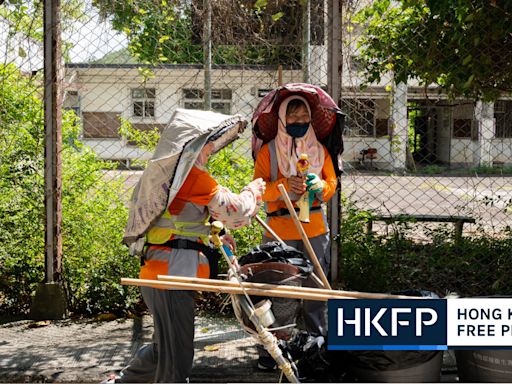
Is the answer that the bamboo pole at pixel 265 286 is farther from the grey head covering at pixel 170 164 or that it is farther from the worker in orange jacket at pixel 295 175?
the worker in orange jacket at pixel 295 175

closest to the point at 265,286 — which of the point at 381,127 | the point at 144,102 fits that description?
the point at 381,127

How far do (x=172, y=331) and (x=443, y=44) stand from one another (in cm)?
390

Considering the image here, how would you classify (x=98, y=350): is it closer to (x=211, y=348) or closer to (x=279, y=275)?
(x=211, y=348)

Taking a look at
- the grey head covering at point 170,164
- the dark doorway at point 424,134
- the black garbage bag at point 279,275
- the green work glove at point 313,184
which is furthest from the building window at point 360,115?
the black garbage bag at point 279,275

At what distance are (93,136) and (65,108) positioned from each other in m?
0.58

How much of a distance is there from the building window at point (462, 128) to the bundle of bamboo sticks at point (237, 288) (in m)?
3.97

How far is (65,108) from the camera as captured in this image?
6.27 m

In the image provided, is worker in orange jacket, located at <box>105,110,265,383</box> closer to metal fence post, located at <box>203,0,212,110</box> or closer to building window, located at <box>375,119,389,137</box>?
metal fence post, located at <box>203,0,212,110</box>

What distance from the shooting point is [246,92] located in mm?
6168

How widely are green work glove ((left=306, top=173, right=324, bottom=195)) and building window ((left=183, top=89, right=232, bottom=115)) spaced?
1817mm

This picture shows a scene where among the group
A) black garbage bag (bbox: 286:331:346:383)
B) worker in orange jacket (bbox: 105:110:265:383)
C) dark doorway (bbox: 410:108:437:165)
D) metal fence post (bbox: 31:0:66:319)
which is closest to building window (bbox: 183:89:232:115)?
metal fence post (bbox: 31:0:66:319)

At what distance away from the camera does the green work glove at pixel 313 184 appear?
4484 millimetres

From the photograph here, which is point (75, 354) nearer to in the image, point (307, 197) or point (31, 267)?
point (31, 267)

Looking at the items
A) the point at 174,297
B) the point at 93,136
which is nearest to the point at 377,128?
the point at 93,136
